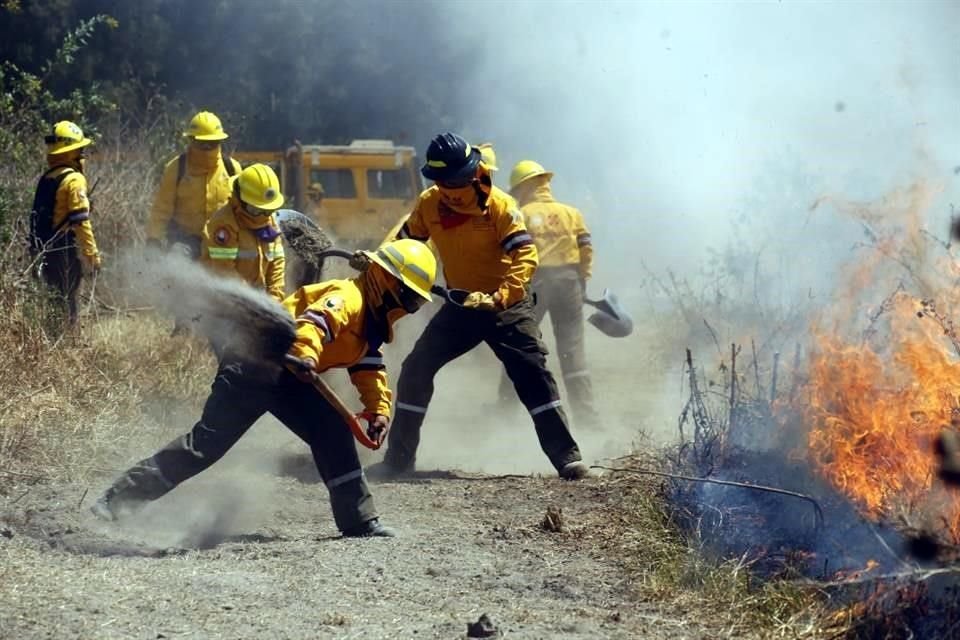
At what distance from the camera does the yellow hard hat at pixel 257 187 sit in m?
7.02

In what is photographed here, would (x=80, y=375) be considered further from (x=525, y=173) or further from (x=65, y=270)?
(x=525, y=173)

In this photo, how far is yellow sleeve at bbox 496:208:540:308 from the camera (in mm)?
7086

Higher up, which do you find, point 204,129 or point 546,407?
point 204,129

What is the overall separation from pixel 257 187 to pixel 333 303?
5.54 feet

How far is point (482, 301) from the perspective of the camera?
273 inches

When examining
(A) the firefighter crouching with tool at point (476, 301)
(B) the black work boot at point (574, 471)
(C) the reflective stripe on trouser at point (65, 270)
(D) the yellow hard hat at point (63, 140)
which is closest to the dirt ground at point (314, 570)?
(B) the black work boot at point (574, 471)

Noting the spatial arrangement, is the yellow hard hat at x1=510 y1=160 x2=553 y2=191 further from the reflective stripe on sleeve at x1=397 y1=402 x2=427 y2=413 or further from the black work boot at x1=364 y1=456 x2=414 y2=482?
the black work boot at x1=364 y1=456 x2=414 y2=482

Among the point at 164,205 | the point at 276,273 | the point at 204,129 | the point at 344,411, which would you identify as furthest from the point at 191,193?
the point at 344,411

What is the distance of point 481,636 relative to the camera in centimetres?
424

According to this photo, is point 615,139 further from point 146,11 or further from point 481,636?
point 481,636

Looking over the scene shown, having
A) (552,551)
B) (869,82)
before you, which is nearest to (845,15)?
(869,82)

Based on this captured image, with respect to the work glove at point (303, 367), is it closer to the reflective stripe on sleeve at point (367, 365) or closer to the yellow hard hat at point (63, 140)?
the reflective stripe on sleeve at point (367, 365)

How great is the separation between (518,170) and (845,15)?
3.07m

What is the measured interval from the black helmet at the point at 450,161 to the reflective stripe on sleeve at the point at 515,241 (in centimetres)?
43
